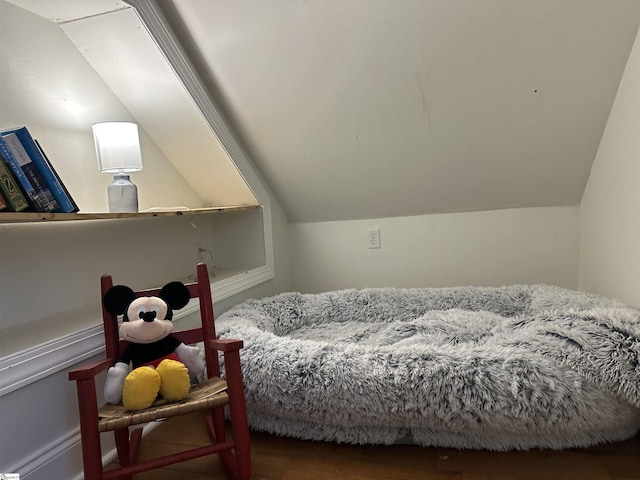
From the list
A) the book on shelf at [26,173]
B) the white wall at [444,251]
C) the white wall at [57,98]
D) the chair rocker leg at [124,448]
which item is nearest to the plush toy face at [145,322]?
the chair rocker leg at [124,448]

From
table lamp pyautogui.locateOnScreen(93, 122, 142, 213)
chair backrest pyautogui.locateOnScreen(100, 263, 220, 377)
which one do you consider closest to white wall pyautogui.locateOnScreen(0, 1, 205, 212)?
table lamp pyautogui.locateOnScreen(93, 122, 142, 213)

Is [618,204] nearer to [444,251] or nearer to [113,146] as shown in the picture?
[444,251]

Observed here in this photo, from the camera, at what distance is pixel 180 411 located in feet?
3.31

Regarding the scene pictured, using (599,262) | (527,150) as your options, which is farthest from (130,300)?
(599,262)

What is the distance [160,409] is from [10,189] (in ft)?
2.20

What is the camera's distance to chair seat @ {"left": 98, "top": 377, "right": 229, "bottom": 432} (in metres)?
0.97

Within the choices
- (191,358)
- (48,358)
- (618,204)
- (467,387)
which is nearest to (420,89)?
(618,204)

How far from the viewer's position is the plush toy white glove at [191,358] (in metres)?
1.20

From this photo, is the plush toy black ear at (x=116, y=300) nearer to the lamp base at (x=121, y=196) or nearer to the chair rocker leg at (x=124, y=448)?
the chair rocker leg at (x=124, y=448)

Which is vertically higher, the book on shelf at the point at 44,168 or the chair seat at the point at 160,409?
the book on shelf at the point at 44,168

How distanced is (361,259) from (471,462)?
130 centimetres

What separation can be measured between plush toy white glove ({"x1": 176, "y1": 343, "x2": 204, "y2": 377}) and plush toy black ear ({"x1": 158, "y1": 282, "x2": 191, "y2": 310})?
12 cm

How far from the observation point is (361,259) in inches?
92.0

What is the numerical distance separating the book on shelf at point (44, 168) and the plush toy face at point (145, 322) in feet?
1.12
